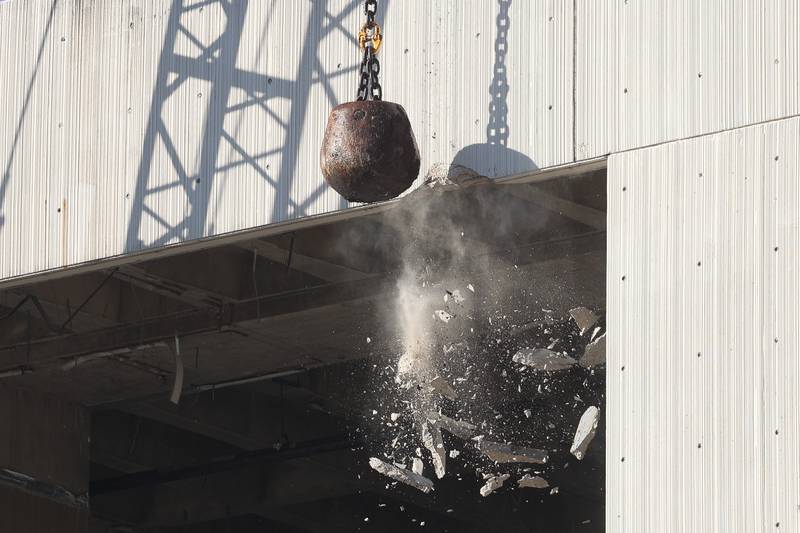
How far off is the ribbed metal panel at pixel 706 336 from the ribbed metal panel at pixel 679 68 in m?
0.16

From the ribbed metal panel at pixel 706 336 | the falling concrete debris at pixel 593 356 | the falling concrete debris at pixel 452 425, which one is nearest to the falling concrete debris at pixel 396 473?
the falling concrete debris at pixel 452 425

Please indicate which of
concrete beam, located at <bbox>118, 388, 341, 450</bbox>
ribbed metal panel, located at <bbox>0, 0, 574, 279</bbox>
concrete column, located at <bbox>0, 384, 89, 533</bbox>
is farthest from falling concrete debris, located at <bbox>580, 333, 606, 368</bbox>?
concrete beam, located at <bbox>118, 388, 341, 450</bbox>

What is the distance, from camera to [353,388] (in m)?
19.4

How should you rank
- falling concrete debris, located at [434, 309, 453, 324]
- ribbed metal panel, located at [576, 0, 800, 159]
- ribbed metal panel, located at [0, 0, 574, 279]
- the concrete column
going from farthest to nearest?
the concrete column < falling concrete debris, located at [434, 309, 453, 324] < ribbed metal panel, located at [0, 0, 574, 279] < ribbed metal panel, located at [576, 0, 800, 159]

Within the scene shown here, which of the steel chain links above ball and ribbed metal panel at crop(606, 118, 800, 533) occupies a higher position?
the steel chain links above ball

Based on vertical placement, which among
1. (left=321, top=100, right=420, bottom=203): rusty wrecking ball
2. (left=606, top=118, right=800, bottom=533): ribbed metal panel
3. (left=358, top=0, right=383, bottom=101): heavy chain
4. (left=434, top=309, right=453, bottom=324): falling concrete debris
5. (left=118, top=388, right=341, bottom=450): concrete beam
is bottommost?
(left=606, top=118, right=800, bottom=533): ribbed metal panel

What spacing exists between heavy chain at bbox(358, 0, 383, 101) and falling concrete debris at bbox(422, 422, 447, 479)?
131 inches

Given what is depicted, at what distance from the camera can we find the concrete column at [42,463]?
17984mm

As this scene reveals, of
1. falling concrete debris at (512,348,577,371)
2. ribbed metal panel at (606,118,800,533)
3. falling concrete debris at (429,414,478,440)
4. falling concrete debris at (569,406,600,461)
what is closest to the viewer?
ribbed metal panel at (606,118,800,533)

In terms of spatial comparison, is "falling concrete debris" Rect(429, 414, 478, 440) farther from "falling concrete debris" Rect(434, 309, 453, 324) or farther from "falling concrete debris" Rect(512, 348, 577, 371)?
"falling concrete debris" Rect(512, 348, 577, 371)

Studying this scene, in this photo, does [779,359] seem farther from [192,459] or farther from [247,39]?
[192,459]

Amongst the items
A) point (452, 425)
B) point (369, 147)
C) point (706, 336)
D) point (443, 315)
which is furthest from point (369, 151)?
point (452, 425)

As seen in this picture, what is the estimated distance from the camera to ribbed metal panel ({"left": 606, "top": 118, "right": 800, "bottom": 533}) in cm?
944

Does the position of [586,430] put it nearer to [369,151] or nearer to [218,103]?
[369,151]
